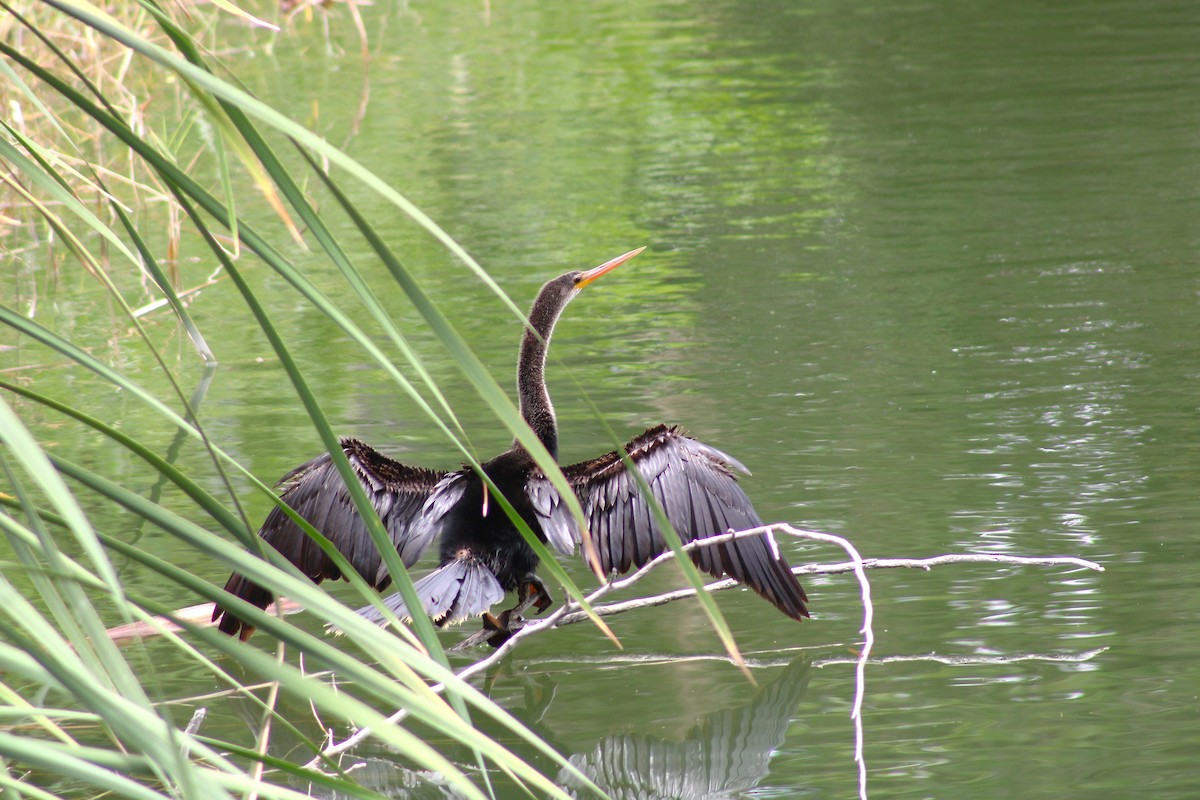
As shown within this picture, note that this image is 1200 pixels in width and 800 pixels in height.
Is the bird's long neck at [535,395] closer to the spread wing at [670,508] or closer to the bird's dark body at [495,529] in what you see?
the bird's dark body at [495,529]

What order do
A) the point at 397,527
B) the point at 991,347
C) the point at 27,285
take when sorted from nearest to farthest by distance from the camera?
the point at 397,527 < the point at 991,347 < the point at 27,285

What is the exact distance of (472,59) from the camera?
640 inches

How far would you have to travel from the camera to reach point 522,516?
3854mm

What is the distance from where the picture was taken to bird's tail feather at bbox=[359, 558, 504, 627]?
3.49 meters

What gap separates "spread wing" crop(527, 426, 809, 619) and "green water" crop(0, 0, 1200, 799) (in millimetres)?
199

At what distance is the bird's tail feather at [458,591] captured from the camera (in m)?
3.49

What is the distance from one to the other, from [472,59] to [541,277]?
8861mm

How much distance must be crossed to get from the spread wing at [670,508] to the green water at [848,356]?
199mm

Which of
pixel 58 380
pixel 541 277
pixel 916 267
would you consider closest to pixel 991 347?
pixel 916 267

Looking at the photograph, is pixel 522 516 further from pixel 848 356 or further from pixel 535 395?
pixel 848 356

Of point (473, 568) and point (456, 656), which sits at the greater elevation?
point (473, 568)

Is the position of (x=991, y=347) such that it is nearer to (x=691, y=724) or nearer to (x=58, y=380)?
(x=691, y=724)

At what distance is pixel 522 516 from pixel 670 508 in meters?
0.38

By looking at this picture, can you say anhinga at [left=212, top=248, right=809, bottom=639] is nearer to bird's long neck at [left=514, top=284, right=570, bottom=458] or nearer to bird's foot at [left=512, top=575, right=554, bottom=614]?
bird's foot at [left=512, top=575, right=554, bottom=614]
